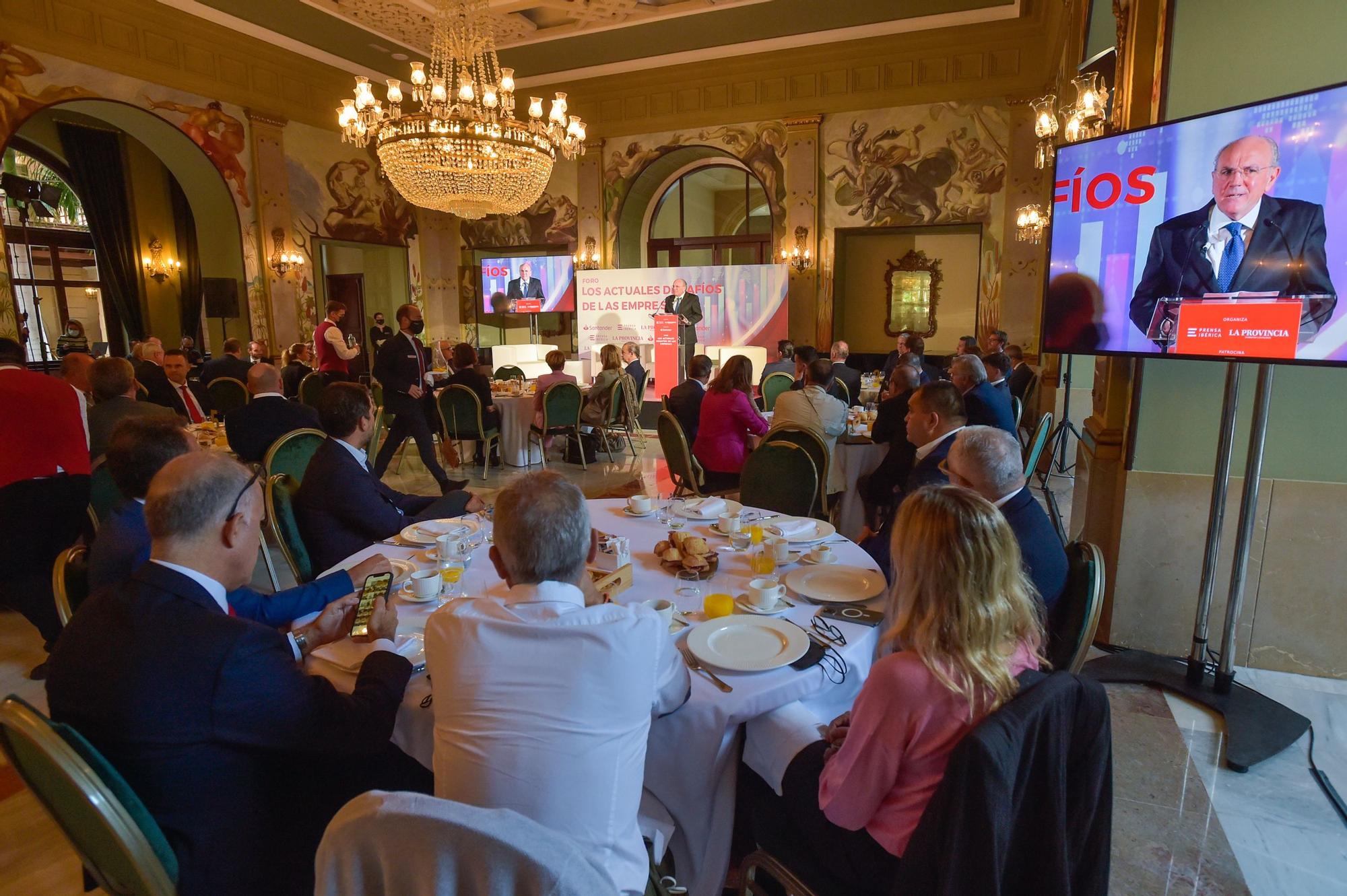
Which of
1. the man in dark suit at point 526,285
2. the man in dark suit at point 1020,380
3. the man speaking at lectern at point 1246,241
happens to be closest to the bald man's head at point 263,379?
the man speaking at lectern at point 1246,241

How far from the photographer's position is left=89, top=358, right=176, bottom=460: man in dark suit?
4.14m

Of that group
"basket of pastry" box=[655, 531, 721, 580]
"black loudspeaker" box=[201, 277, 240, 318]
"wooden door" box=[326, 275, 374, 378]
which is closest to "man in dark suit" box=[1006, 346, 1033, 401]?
"basket of pastry" box=[655, 531, 721, 580]

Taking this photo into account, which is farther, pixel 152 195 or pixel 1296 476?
pixel 152 195

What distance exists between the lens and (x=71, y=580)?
2014 mm

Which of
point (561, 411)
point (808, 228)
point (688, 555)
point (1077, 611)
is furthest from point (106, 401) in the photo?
point (808, 228)

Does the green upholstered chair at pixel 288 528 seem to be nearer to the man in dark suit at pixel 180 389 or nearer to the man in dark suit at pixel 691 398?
the man in dark suit at pixel 691 398

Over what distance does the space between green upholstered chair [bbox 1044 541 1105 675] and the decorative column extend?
883 centimetres

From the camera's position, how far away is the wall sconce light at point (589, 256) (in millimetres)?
12133

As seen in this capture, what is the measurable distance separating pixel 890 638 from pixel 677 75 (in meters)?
11.4

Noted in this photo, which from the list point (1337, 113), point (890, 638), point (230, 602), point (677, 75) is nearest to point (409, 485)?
point (230, 602)

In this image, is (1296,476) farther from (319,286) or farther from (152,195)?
(152,195)

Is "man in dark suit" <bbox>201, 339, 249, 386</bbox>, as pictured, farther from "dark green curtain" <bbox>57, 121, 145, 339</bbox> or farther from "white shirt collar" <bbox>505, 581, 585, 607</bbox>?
"white shirt collar" <bbox>505, 581, 585, 607</bbox>

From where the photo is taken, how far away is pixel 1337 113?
7.72ft

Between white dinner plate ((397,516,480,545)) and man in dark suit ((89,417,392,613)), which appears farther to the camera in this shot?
white dinner plate ((397,516,480,545))
